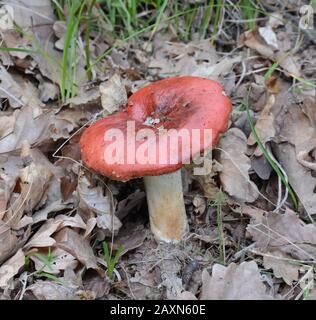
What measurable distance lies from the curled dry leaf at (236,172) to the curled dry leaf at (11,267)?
4.31ft

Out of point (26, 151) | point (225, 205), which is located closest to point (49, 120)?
point (26, 151)

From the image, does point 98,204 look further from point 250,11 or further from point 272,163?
point 250,11

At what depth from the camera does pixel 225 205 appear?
326 centimetres

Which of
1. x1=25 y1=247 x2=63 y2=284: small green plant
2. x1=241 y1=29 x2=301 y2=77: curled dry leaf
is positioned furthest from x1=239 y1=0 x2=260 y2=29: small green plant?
x1=25 y1=247 x2=63 y2=284: small green plant

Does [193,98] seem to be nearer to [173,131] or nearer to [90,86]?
[173,131]

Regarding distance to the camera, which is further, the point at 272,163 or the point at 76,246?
the point at 272,163

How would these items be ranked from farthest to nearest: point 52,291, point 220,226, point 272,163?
1. point 272,163
2. point 220,226
3. point 52,291

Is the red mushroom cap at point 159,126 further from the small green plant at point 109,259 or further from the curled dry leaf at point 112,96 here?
the small green plant at point 109,259

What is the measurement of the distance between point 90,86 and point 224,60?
1.11m

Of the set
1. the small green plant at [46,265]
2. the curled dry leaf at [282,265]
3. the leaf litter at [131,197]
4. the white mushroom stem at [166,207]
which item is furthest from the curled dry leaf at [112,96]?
the curled dry leaf at [282,265]

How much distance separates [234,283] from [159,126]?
0.94 metres

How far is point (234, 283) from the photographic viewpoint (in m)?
2.74

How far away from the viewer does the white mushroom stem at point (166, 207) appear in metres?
2.97

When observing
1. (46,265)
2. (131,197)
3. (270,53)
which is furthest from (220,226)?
(270,53)
